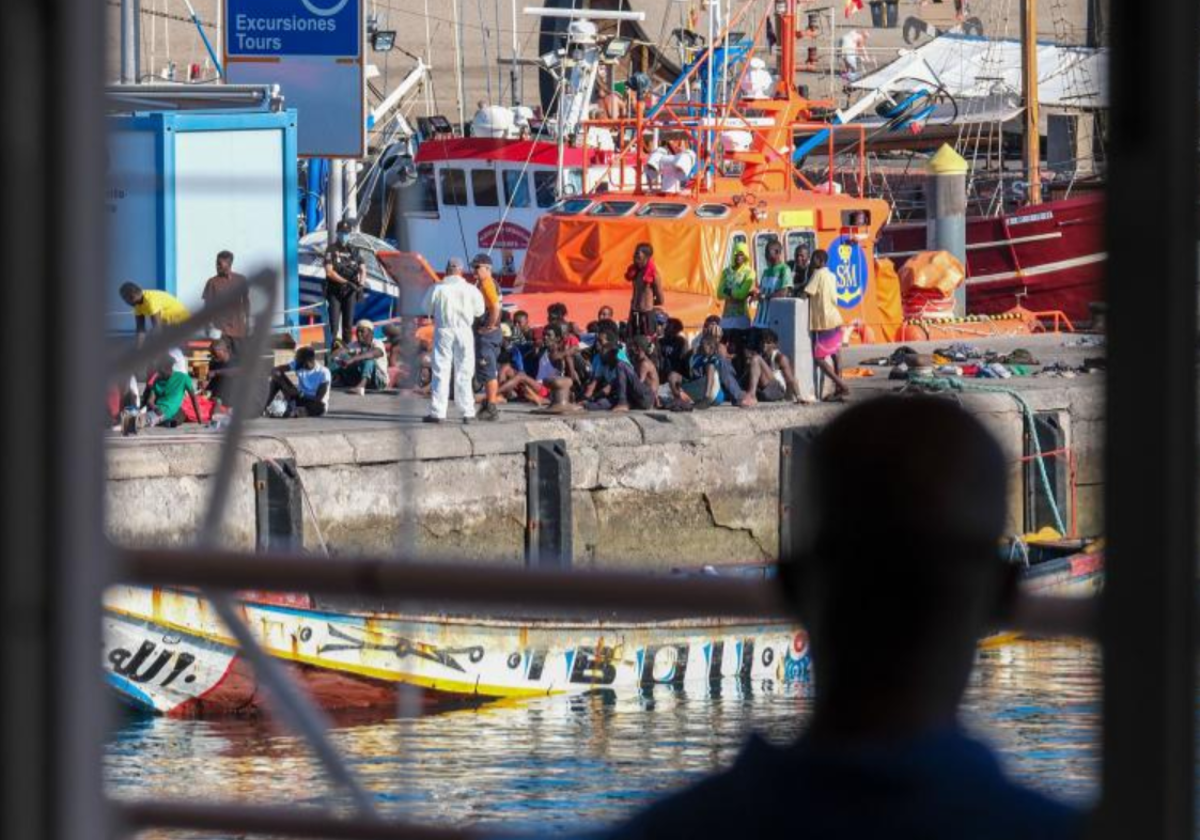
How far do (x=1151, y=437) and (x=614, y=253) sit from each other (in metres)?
17.7

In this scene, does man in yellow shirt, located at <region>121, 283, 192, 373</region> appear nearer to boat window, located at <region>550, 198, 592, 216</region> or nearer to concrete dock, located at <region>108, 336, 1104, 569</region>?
concrete dock, located at <region>108, 336, 1104, 569</region>

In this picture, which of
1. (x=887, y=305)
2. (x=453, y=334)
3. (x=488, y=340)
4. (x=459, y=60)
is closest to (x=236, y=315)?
(x=453, y=334)

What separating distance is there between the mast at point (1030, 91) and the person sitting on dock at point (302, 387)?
10.8 m

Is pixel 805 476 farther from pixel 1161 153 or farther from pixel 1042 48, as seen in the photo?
pixel 1042 48

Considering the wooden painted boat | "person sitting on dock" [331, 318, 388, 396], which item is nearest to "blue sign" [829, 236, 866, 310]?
"person sitting on dock" [331, 318, 388, 396]

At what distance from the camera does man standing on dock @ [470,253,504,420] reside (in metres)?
13.8

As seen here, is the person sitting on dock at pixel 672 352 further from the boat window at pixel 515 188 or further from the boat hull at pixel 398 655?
the boat window at pixel 515 188

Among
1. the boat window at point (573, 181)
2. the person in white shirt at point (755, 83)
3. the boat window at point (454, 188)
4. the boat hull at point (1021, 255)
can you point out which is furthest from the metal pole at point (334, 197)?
the boat hull at point (1021, 255)

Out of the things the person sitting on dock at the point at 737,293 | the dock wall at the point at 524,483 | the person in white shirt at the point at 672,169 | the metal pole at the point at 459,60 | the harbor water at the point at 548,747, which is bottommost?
the harbor water at the point at 548,747

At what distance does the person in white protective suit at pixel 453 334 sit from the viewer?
1235cm

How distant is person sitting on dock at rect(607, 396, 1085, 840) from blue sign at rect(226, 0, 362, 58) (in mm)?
10275

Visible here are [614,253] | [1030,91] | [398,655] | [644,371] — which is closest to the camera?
[398,655]

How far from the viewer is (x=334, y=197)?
17.5 m

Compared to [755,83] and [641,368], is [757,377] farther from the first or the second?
[755,83]
